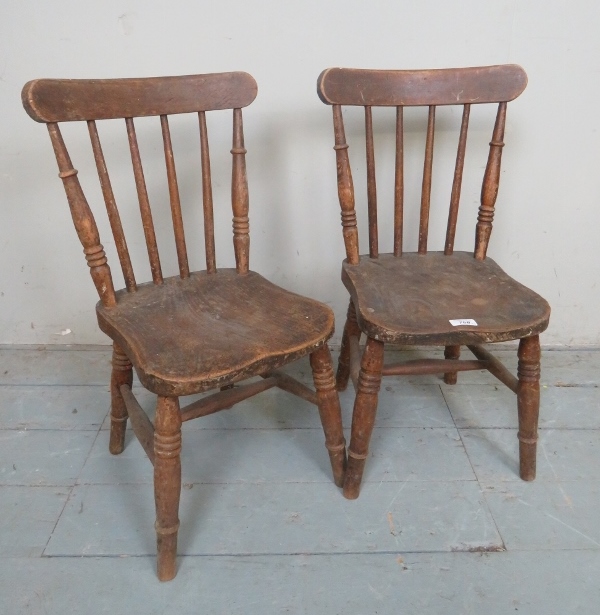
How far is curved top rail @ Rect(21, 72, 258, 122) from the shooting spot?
112 cm

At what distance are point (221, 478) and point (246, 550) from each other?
218 mm

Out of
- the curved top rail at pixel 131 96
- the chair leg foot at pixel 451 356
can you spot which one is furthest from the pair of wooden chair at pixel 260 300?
the chair leg foot at pixel 451 356

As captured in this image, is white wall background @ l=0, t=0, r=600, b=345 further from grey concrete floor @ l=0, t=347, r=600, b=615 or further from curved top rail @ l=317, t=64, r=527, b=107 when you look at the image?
grey concrete floor @ l=0, t=347, r=600, b=615

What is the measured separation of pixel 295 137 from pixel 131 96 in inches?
21.1

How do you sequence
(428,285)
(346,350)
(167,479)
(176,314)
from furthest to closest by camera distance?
(346,350) → (428,285) → (176,314) → (167,479)

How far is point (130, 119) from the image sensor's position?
1252 millimetres

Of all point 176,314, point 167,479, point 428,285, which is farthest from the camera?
point 428,285

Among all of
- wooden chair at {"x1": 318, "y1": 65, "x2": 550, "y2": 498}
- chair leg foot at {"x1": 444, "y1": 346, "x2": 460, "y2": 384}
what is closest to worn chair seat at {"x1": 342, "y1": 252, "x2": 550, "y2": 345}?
wooden chair at {"x1": 318, "y1": 65, "x2": 550, "y2": 498}

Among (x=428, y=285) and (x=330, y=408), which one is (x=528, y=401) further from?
(x=330, y=408)

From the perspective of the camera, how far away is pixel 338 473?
137 cm

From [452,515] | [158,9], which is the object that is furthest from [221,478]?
[158,9]

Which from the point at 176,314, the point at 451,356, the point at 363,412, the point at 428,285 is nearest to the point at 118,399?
the point at 176,314

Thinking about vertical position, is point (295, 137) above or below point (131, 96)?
below

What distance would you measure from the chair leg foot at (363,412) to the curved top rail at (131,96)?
0.61 metres
